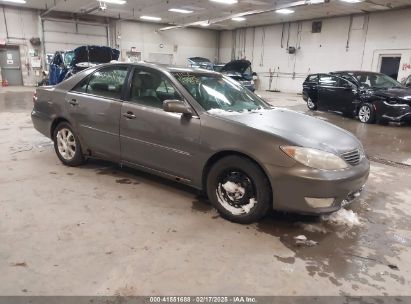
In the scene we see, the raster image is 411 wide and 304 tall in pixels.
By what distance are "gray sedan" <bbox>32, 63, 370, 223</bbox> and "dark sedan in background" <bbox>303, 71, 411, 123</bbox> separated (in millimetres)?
6131

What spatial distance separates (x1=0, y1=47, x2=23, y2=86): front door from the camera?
1783cm

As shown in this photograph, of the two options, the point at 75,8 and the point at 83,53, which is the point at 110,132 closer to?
the point at 83,53

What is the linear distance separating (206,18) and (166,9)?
10.6 ft

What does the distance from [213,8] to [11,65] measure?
11216mm

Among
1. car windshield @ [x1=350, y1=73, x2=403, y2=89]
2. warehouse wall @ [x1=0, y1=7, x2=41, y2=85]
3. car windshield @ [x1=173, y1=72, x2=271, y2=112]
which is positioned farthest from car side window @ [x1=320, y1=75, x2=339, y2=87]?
warehouse wall @ [x1=0, y1=7, x2=41, y2=85]

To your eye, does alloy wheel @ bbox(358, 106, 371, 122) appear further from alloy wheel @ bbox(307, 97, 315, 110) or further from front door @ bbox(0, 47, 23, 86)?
front door @ bbox(0, 47, 23, 86)

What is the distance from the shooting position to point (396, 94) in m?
8.33

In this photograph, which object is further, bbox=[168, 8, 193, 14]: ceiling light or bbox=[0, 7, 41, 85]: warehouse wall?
bbox=[0, 7, 41, 85]: warehouse wall

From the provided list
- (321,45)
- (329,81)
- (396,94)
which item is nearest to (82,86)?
(396,94)

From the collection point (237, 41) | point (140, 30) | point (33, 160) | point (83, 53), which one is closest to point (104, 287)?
point (33, 160)

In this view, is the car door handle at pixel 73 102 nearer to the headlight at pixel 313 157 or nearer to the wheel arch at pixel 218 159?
the wheel arch at pixel 218 159

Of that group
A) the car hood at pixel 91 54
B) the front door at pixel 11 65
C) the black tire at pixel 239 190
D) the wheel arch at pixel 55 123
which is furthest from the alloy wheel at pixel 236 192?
the front door at pixel 11 65

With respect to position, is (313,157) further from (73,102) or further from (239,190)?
(73,102)

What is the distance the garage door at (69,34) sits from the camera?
1841cm
